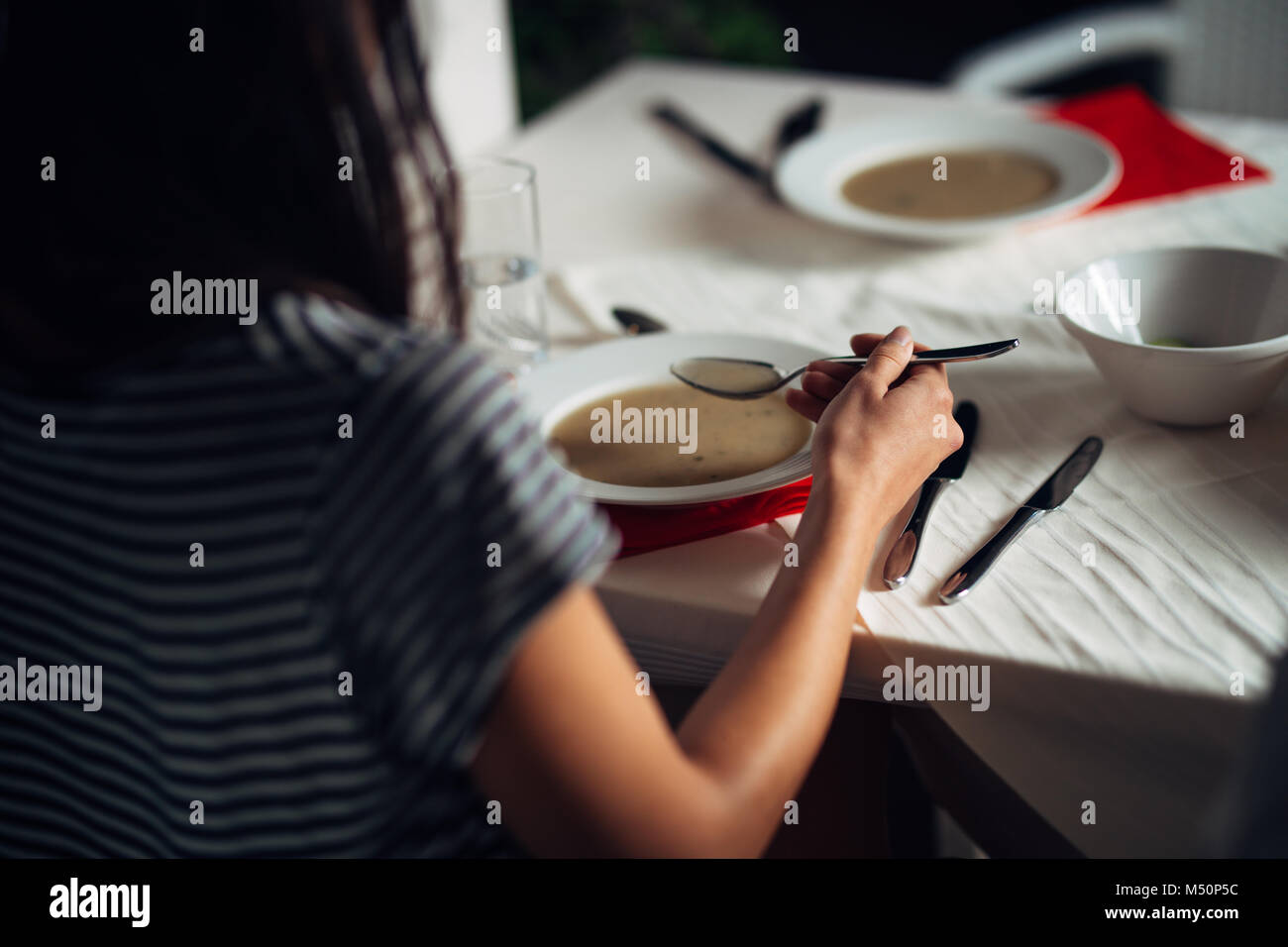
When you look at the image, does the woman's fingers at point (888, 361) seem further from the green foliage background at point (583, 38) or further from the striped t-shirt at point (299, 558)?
the green foliage background at point (583, 38)

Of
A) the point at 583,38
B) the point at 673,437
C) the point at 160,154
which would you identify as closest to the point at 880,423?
the point at 673,437

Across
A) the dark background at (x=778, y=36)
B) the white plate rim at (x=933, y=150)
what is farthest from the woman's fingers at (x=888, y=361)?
the dark background at (x=778, y=36)

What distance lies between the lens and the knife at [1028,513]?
0.70 metres

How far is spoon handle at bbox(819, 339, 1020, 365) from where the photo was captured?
806mm

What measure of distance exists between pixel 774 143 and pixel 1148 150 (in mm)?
478

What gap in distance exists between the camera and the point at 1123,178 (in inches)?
49.6

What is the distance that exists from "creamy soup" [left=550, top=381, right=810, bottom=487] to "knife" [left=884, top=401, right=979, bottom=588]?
0.34ft

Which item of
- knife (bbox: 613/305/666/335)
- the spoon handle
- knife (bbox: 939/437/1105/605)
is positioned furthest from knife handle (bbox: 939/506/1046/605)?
knife (bbox: 613/305/666/335)

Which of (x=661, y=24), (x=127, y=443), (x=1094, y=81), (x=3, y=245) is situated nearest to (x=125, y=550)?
(x=127, y=443)

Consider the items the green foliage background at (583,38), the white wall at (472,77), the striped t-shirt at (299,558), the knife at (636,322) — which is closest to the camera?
the striped t-shirt at (299,558)

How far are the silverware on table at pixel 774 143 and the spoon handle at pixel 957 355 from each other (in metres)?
0.56

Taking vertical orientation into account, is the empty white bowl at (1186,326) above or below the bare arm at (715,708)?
above

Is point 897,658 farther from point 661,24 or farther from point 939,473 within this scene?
point 661,24

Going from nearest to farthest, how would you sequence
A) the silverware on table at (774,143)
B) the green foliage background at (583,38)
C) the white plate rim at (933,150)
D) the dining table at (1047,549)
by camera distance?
the dining table at (1047,549) → the white plate rim at (933,150) → the silverware on table at (774,143) → the green foliage background at (583,38)
